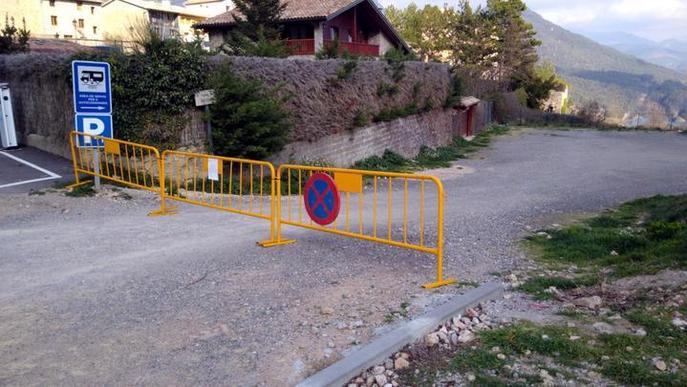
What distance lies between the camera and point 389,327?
15.3ft

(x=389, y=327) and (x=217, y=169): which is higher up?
(x=217, y=169)

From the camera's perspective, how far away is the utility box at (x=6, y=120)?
48.6ft

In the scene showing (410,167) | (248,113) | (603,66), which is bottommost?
(410,167)

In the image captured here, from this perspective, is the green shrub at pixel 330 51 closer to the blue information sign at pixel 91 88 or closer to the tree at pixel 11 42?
the blue information sign at pixel 91 88

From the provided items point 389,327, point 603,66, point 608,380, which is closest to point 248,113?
point 389,327

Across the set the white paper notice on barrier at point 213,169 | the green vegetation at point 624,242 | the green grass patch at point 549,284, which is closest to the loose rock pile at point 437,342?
the green grass patch at point 549,284

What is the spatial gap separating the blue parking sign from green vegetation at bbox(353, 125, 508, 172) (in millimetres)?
9546

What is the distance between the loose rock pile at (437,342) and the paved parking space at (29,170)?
949 cm

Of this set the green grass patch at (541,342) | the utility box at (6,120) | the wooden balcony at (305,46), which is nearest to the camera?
the green grass patch at (541,342)

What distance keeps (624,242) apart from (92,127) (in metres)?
9.43

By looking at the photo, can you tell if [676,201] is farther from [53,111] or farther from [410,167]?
[53,111]

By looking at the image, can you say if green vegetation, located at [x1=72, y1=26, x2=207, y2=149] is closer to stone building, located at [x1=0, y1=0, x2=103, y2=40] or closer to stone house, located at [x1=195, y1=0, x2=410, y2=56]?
stone house, located at [x1=195, y1=0, x2=410, y2=56]

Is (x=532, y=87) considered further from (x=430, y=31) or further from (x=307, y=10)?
(x=307, y=10)

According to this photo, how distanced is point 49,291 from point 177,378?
250 centimetres
